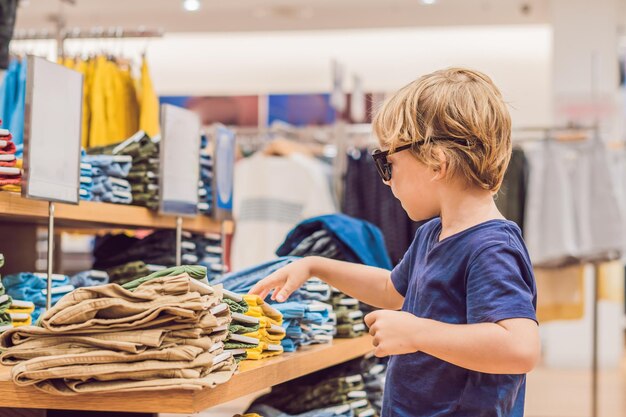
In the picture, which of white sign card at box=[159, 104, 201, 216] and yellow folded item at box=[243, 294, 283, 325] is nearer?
yellow folded item at box=[243, 294, 283, 325]

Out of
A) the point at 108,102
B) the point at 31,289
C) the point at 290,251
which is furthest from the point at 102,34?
the point at 31,289

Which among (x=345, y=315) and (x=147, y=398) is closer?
(x=147, y=398)

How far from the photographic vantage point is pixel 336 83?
573cm

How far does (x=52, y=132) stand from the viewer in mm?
2195

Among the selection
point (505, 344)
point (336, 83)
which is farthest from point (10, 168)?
point (336, 83)

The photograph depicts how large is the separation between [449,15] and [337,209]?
4.10m

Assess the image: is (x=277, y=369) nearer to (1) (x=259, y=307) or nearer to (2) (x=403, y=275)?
(1) (x=259, y=307)

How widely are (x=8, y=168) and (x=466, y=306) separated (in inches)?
45.4

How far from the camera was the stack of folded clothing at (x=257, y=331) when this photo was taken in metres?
→ 2.00

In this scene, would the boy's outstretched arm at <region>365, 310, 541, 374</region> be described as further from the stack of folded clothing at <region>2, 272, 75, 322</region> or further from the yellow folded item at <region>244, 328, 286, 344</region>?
the stack of folded clothing at <region>2, 272, 75, 322</region>

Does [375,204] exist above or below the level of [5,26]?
below

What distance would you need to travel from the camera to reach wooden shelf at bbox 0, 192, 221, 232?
85.1 inches

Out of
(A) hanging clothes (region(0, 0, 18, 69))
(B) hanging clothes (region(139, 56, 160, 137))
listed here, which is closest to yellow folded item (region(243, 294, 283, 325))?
(A) hanging clothes (region(0, 0, 18, 69))

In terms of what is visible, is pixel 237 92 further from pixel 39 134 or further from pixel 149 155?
pixel 39 134
